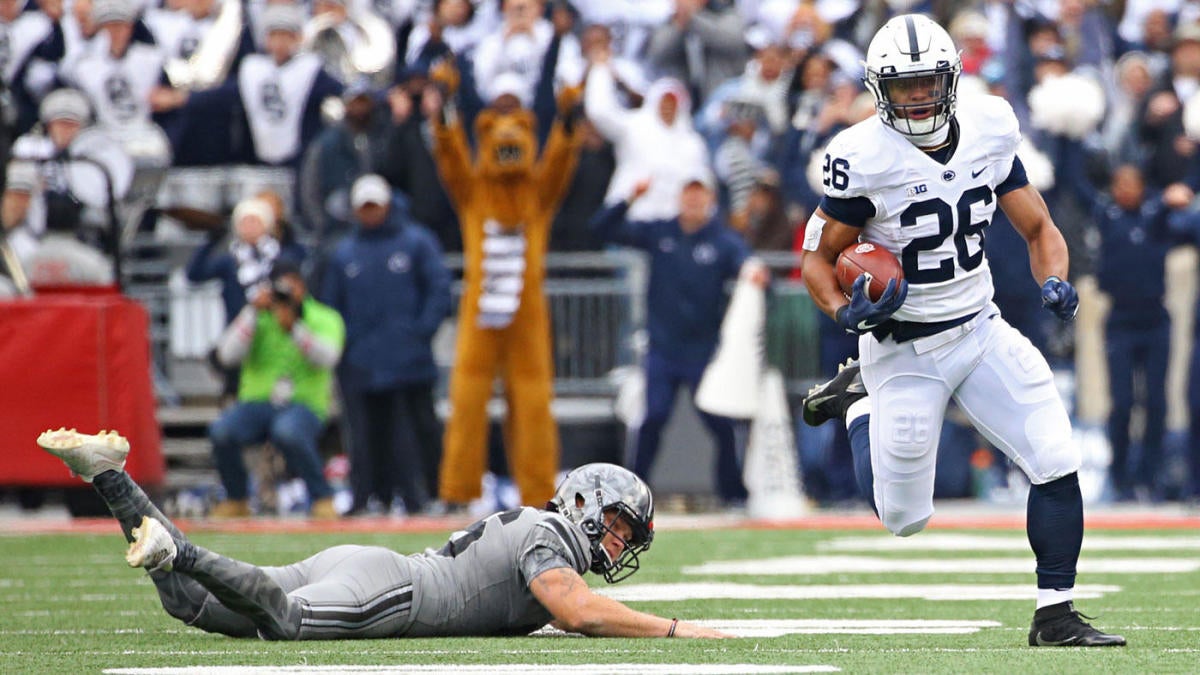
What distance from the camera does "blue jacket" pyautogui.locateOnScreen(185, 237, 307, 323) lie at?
39.4ft

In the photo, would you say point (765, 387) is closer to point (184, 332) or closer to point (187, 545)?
point (184, 332)

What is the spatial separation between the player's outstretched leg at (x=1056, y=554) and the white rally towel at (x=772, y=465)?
6.02 m

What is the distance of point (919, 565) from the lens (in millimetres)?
8953

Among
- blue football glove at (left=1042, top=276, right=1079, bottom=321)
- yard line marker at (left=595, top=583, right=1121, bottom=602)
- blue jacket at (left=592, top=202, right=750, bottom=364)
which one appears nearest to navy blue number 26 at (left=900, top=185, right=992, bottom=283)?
blue football glove at (left=1042, top=276, right=1079, bottom=321)

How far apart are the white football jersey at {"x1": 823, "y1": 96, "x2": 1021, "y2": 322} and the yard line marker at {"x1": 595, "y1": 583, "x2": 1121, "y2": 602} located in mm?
1799

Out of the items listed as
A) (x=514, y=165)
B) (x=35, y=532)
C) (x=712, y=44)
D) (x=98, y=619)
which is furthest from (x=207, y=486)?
(x=98, y=619)

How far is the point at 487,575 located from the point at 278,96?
771cm

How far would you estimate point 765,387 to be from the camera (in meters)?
12.0

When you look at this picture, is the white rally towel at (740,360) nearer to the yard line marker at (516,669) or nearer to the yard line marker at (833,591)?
the yard line marker at (833,591)

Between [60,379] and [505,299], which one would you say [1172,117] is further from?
[60,379]

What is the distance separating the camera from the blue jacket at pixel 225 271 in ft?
39.4

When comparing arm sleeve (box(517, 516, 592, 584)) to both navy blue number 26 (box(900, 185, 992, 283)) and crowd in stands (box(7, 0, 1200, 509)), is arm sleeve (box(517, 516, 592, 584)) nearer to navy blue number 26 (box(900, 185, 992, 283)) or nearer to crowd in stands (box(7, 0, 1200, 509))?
navy blue number 26 (box(900, 185, 992, 283))

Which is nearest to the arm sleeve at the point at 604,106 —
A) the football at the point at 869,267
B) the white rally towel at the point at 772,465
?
the white rally towel at the point at 772,465

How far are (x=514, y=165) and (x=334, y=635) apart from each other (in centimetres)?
599
